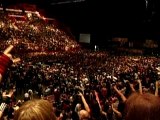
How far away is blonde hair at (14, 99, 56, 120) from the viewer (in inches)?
87.7

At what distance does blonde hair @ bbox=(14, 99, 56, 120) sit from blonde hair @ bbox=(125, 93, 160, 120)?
498mm

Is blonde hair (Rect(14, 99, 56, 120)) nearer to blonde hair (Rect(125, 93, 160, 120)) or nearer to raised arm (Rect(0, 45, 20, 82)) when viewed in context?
raised arm (Rect(0, 45, 20, 82))

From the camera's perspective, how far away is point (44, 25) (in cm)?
4225

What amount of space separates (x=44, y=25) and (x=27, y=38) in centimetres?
515

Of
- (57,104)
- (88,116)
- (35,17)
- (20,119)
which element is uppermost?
(35,17)

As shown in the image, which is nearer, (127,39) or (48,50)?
(48,50)

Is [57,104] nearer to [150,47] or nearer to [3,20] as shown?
[3,20]

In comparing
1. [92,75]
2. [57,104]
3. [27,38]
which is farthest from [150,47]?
[57,104]

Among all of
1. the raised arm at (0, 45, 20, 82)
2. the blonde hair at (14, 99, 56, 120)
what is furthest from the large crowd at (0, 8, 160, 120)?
the blonde hair at (14, 99, 56, 120)

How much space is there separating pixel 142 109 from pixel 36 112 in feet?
2.16

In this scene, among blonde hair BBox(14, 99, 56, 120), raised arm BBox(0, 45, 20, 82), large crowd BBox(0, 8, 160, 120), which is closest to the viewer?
blonde hair BBox(14, 99, 56, 120)

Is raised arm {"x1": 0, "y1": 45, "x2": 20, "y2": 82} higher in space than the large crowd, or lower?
higher

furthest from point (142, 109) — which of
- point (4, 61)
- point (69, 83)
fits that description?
point (69, 83)

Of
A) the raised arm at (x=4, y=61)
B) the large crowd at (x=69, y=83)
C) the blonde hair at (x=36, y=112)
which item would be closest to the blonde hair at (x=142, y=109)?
the blonde hair at (x=36, y=112)
